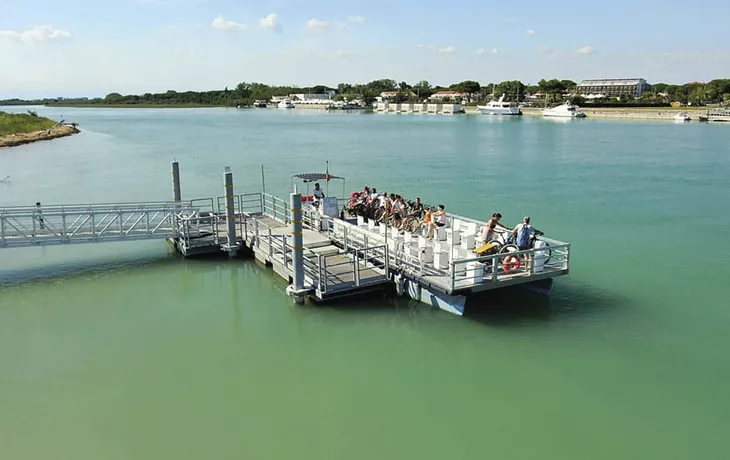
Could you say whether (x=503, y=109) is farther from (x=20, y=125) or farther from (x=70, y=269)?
(x=70, y=269)

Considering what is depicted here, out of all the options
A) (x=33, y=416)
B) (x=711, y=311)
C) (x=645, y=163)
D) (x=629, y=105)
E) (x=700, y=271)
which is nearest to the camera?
(x=33, y=416)

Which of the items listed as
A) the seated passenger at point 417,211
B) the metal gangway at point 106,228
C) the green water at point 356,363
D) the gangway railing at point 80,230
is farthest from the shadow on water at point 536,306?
the gangway railing at point 80,230

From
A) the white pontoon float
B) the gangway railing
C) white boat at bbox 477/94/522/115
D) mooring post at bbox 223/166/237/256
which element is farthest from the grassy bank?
white boat at bbox 477/94/522/115

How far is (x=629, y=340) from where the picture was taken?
13.8m

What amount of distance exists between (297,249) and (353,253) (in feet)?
5.16

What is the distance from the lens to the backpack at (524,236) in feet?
47.7

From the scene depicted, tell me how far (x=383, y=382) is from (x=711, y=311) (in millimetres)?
9641

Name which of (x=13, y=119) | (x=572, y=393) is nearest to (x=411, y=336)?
(x=572, y=393)

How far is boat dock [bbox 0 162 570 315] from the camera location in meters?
14.3

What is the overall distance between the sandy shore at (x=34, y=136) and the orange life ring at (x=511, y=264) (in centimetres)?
6669

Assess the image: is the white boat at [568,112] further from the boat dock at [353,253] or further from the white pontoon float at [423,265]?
the white pontoon float at [423,265]

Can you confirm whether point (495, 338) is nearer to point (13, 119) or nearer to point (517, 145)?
point (517, 145)

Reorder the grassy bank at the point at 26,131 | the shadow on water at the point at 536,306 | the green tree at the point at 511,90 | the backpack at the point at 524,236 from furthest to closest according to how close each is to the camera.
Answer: the green tree at the point at 511,90 < the grassy bank at the point at 26,131 < the shadow on water at the point at 536,306 < the backpack at the point at 524,236

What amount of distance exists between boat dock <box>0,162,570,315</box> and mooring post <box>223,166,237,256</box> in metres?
0.03
